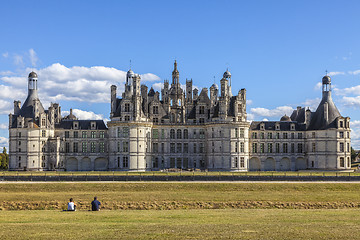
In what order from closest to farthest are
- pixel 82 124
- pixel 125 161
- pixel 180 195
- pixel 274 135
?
1. pixel 180 195
2. pixel 125 161
3. pixel 82 124
4. pixel 274 135

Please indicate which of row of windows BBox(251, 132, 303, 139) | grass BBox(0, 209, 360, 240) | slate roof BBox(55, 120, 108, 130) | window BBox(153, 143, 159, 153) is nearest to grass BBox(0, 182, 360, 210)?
grass BBox(0, 209, 360, 240)

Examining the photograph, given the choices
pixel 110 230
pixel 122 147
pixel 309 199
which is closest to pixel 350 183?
pixel 309 199

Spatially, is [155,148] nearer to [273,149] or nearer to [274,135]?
[273,149]

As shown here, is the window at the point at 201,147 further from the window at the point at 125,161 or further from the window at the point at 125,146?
the window at the point at 125,161

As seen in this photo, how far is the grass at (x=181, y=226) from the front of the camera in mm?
23453

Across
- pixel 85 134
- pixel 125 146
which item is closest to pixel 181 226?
pixel 125 146

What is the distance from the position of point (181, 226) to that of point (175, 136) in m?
73.5

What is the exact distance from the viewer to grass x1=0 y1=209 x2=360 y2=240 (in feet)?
76.9

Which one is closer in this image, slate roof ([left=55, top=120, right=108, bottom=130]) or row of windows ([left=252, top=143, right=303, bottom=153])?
slate roof ([left=55, top=120, right=108, bottom=130])

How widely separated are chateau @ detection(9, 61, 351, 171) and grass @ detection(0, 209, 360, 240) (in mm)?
61883

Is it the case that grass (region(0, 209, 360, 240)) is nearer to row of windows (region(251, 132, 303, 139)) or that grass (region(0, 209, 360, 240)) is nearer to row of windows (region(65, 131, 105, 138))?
row of windows (region(65, 131, 105, 138))

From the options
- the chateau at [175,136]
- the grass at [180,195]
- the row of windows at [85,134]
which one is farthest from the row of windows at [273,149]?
the grass at [180,195]

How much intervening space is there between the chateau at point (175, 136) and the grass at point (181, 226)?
61.9m

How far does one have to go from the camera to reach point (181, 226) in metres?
26.4
